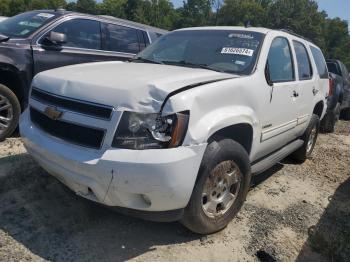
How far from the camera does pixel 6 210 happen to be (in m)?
3.77

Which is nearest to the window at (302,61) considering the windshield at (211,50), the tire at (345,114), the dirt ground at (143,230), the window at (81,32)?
the windshield at (211,50)

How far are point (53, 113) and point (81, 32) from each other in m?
3.31

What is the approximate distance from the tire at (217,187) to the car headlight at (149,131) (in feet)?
1.35

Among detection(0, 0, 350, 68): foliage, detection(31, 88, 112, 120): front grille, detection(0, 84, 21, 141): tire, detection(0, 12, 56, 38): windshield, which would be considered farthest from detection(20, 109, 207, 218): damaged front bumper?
detection(0, 0, 350, 68): foliage

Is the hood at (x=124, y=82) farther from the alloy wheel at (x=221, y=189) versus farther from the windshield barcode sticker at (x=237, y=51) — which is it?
the alloy wheel at (x=221, y=189)

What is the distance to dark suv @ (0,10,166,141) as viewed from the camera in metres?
5.35

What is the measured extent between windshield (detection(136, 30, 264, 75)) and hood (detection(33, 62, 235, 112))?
281 millimetres

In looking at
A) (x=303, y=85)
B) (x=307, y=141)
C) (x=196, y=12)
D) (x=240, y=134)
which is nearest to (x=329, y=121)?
(x=307, y=141)

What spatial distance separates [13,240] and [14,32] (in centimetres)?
352

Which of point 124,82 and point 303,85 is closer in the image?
point 124,82

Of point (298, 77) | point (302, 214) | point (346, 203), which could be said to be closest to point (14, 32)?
point (298, 77)

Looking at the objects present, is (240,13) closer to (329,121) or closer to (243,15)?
(243,15)

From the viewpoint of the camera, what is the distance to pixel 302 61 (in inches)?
217

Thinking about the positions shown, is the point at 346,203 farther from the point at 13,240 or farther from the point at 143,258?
the point at 13,240
